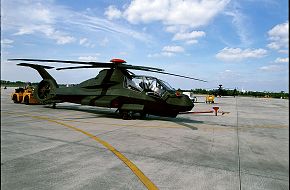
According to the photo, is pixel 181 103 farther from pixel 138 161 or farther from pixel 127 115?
pixel 138 161

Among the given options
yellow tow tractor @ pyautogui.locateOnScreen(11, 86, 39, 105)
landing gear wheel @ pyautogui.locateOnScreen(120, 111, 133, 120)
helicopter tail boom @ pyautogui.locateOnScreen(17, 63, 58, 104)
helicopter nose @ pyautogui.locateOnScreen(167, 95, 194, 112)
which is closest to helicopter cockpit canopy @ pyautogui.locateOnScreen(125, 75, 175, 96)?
helicopter nose @ pyautogui.locateOnScreen(167, 95, 194, 112)

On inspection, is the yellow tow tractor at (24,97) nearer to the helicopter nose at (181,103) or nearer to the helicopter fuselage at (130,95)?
the helicopter fuselage at (130,95)

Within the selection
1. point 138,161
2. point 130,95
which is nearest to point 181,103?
point 130,95

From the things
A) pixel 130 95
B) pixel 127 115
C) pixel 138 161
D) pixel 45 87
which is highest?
pixel 45 87

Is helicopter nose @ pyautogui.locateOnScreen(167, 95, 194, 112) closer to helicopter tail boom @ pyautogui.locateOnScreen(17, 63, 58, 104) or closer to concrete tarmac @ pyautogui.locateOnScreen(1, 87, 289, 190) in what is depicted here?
concrete tarmac @ pyautogui.locateOnScreen(1, 87, 289, 190)

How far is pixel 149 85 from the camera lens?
13.4 meters

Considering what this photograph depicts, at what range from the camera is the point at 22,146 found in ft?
22.1

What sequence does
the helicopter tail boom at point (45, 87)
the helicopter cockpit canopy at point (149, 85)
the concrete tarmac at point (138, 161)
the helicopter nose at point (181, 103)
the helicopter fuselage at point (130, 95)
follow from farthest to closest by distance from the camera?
the helicopter tail boom at point (45, 87)
the helicopter cockpit canopy at point (149, 85)
the helicopter fuselage at point (130, 95)
the helicopter nose at point (181, 103)
the concrete tarmac at point (138, 161)

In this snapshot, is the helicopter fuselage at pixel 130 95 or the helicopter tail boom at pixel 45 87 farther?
the helicopter tail boom at pixel 45 87

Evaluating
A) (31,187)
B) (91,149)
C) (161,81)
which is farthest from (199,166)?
(161,81)

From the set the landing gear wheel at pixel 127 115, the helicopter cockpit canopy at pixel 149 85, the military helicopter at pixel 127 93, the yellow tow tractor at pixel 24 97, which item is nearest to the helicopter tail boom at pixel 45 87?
the military helicopter at pixel 127 93

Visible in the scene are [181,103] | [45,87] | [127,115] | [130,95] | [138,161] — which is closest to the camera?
[138,161]

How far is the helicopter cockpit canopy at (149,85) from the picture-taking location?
13.1m

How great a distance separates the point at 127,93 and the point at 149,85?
1.46 meters
